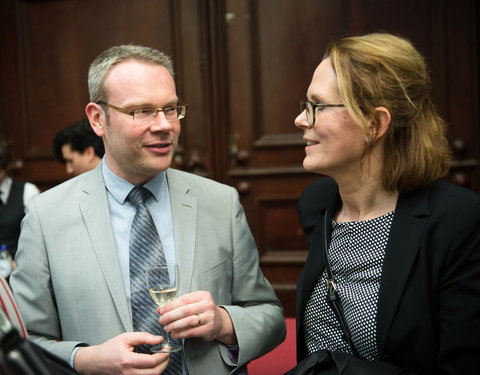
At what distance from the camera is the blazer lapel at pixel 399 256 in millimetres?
1521

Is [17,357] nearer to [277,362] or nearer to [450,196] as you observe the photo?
[450,196]

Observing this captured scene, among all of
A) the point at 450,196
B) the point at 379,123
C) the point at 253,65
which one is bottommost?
the point at 450,196

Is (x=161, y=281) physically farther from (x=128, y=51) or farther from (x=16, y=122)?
(x=16, y=122)

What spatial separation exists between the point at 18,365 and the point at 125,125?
102 cm

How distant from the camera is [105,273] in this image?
5.40ft

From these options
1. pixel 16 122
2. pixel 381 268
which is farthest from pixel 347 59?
pixel 16 122

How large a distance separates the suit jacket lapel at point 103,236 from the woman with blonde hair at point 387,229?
0.55 metres

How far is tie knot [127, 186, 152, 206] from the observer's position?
69.8 inches

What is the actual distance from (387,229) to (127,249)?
770 millimetres

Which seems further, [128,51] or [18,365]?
[128,51]

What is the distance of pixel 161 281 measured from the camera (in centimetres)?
149

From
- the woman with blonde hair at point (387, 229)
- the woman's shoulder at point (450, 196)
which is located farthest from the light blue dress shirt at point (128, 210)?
the woman's shoulder at point (450, 196)

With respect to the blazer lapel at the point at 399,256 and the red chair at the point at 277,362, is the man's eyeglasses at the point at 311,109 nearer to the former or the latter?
the blazer lapel at the point at 399,256

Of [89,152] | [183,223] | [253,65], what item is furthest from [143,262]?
[253,65]
